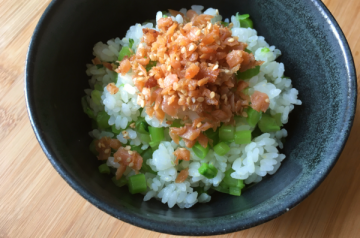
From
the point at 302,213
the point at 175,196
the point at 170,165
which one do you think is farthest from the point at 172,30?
the point at 302,213

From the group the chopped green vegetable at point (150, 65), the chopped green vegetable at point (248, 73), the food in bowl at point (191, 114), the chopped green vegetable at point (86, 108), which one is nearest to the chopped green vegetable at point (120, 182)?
the food in bowl at point (191, 114)

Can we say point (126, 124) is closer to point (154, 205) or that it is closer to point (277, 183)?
point (154, 205)

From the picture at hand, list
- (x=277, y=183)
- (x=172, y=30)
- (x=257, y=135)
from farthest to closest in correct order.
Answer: (x=257, y=135) → (x=172, y=30) → (x=277, y=183)

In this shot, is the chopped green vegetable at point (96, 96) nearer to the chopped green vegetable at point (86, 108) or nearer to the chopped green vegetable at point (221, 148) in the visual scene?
the chopped green vegetable at point (86, 108)

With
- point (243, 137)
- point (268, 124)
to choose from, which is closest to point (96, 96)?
point (243, 137)

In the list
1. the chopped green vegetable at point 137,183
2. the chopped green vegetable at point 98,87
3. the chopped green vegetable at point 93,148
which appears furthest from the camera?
the chopped green vegetable at point 98,87
